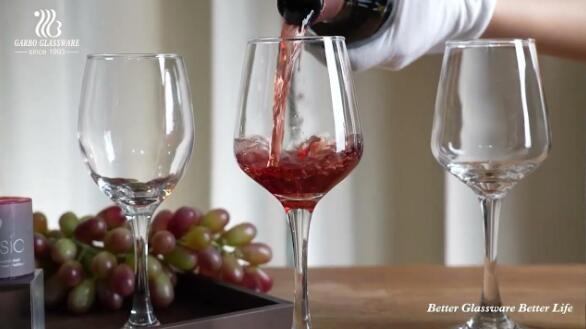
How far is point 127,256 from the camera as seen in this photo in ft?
3.31

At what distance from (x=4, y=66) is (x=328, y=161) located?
1616mm

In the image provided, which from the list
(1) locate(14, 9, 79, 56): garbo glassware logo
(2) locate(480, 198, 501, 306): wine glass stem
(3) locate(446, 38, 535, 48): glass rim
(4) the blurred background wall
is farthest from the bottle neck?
(1) locate(14, 9, 79, 56): garbo glassware logo

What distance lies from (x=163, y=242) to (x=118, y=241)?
0.05 meters

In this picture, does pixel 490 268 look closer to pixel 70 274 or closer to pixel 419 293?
pixel 419 293

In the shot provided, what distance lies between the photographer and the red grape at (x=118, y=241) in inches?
38.8

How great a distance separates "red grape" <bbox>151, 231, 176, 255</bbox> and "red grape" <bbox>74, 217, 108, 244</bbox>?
0.20 ft

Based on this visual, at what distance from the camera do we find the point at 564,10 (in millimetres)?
1268

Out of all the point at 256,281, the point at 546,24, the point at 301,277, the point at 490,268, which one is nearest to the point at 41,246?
the point at 256,281

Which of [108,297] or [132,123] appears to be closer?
[132,123]

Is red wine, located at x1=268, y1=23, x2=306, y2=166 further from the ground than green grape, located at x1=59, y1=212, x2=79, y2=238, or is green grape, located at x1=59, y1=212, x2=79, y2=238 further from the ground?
red wine, located at x1=268, y1=23, x2=306, y2=166

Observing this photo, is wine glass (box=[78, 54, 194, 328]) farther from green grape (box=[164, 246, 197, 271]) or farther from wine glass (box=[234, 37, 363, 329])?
green grape (box=[164, 246, 197, 271])

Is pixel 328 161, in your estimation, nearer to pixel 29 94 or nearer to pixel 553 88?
→ pixel 553 88

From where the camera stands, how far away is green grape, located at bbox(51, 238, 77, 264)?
0.97 meters

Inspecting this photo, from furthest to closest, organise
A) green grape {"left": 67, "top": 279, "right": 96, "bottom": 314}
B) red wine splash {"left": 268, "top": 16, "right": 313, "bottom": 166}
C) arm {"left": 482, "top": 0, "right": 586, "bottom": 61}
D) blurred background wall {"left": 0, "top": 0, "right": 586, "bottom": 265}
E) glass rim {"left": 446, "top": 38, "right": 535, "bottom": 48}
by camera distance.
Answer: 1. blurred background wall {"left": 0, "top": 0, "right": 586, "bottom": 265}
2. arm {"left": 482, "top": 0, "right": 586, "bottom": 61}
3. green grape {"left": 67, "top": 279, "right": 96, "bottom": 314}
4. glass rim {"left": 446, "top": 38, "right": 535, "bottom": 48}
5. red wine splash {"left": 268, "top": 16, "right": 313, "bottom": 166}
